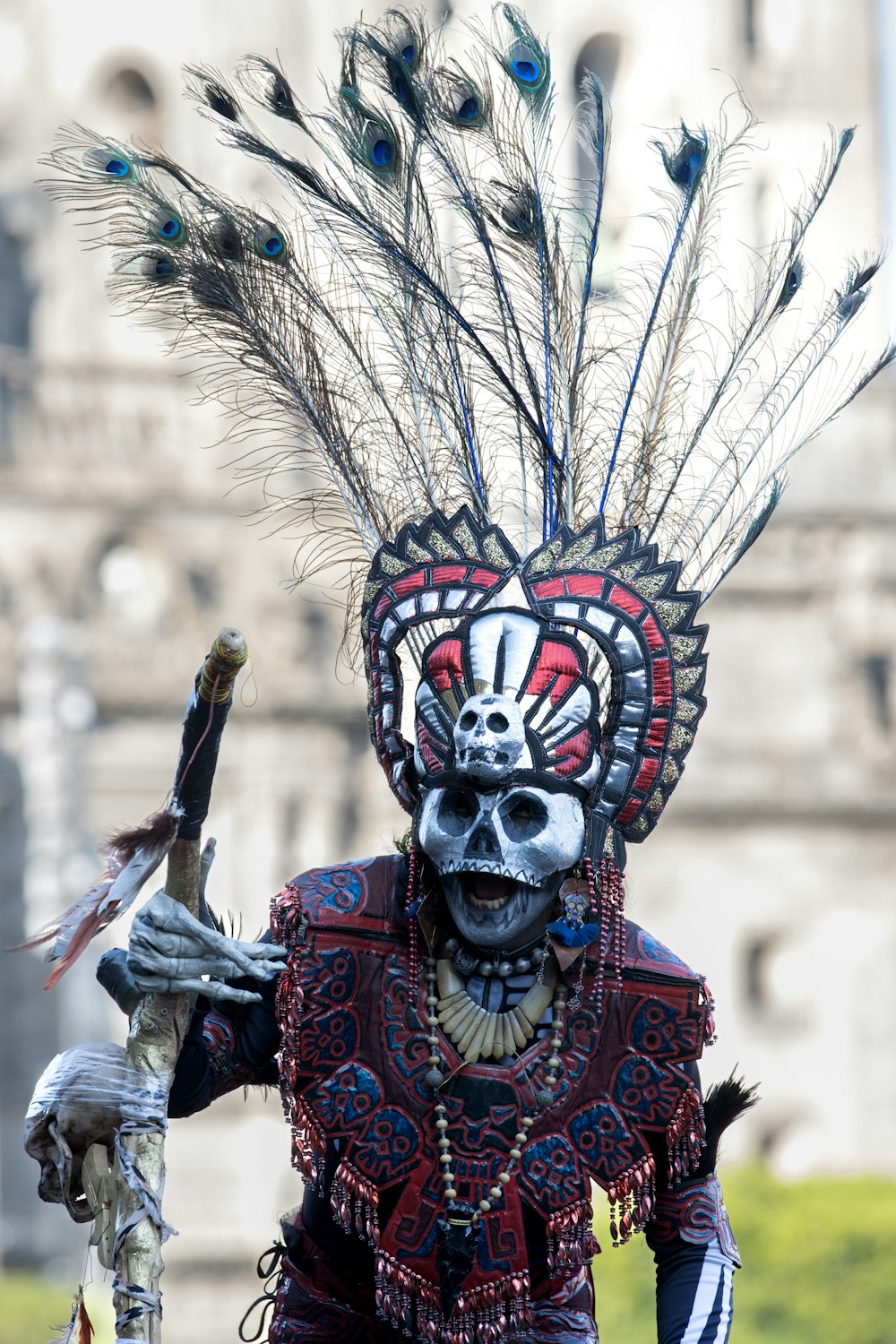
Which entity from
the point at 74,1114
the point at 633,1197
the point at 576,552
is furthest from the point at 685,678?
the point at 74,1114

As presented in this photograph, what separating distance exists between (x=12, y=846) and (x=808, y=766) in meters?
10.4

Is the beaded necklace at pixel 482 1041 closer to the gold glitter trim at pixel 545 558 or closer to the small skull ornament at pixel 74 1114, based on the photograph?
the small skull ornament at pixel 74 1114

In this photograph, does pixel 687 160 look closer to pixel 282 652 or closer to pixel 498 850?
pixel 498 850

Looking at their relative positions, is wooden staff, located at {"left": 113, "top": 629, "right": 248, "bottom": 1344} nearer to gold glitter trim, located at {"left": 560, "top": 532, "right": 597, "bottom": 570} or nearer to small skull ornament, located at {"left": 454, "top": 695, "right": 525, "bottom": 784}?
small skull ornament, located at {"left": 454, "top": 695, "right": 525, "bottom": 784}

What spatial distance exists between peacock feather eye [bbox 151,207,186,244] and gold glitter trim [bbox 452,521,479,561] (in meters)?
0.85

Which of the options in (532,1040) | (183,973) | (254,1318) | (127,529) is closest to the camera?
(183,973)

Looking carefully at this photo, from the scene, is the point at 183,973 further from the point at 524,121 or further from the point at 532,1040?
the point at 524,121

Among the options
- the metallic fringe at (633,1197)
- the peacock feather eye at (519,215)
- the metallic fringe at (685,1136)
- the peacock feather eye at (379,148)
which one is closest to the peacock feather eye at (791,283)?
the peacock feather eye at (519,215)

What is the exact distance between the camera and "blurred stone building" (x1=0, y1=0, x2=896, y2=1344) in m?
30.5

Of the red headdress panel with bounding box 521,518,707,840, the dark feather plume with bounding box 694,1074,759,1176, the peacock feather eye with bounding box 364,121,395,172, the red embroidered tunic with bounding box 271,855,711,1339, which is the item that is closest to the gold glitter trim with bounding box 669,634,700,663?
the red headdress panel with bounding box 521,518,707,840

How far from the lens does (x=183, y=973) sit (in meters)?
4.87

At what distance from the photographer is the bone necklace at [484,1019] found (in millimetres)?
5191

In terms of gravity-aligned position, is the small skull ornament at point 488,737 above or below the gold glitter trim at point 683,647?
below

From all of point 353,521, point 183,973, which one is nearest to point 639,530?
point 353,521
